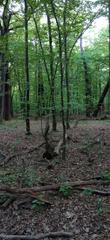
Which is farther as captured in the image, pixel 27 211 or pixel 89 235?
pixel 27 211

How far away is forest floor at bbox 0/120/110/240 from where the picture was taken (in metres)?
6.08

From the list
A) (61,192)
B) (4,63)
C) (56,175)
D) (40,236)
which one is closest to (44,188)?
(61,192)

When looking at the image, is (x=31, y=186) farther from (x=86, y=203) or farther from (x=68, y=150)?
(x=68, y=150)

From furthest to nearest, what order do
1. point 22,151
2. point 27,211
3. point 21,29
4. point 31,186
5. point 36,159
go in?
point 21,29
point 22,151
point 36,159
point 31,186
point 27,211

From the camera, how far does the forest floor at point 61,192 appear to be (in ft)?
19.9

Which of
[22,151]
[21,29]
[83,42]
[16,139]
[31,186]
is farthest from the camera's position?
[83,42]

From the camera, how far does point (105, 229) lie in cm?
582

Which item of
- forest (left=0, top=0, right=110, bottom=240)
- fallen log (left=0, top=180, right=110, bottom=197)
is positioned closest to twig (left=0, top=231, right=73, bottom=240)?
forest (left=0, top=0, right=110, bottom=240)

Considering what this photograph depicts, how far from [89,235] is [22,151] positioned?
583cm

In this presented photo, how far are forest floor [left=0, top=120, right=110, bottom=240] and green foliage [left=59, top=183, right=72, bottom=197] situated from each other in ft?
0.07

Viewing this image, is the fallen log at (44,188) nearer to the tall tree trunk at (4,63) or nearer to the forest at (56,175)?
the forest at (56,175)

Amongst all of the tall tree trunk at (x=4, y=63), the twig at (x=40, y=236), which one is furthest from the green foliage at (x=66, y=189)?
the tall tree trunk at (x=4, y=63)

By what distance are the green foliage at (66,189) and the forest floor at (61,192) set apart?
0.02m

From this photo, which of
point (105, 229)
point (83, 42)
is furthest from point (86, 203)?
point (83, 42)
